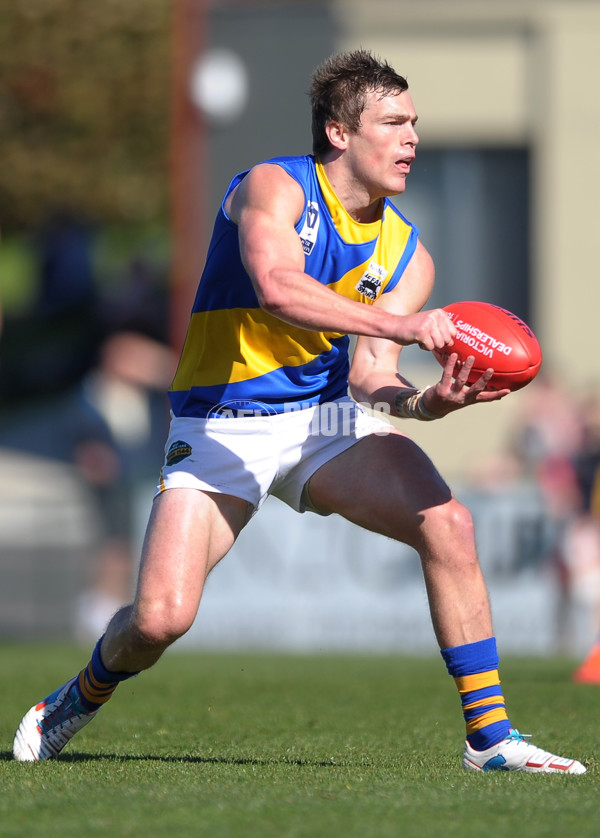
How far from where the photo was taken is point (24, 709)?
6863mm

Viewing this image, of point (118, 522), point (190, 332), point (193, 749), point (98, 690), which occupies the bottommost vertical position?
point (118, 522)

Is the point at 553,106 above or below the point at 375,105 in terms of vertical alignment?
below

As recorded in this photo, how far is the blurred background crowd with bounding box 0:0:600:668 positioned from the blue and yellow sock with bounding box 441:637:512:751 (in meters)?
7.69

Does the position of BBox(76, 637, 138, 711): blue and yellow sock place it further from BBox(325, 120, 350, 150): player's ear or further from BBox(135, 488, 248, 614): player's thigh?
BBox(325, 120, 350, 150): player's ear

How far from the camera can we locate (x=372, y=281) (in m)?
5.42

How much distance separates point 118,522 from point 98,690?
8070 mm

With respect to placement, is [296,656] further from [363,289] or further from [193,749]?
[363,289]

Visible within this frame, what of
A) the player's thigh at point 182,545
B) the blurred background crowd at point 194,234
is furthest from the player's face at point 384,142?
the blurred background crowd at point 194,234

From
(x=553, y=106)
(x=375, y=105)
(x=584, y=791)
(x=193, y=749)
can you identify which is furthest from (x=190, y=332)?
(x=553, y=106)

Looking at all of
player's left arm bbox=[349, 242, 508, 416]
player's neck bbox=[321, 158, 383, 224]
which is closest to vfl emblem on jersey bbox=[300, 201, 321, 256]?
player's neck bbox=[321, 158, 383, 224]

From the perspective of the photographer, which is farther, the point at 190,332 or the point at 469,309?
the point at 190,332

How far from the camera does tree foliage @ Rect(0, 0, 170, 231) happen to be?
21125 mm

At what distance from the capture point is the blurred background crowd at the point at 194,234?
13305 mm

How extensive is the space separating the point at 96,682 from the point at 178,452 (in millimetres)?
891
